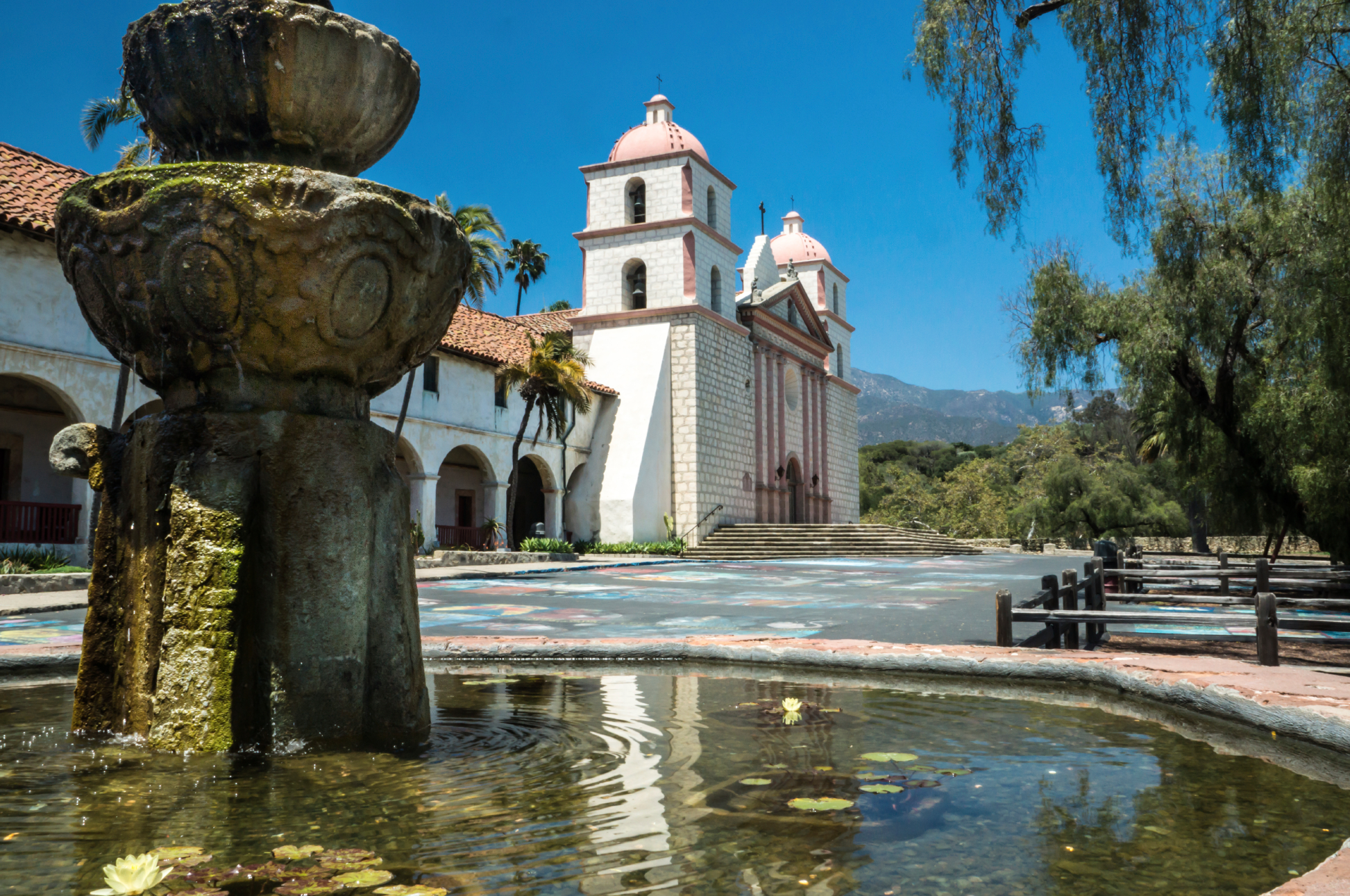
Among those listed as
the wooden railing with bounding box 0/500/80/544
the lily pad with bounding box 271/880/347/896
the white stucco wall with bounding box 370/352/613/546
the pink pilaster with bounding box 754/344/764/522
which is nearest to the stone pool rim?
the lily pad with bounding box 271/880/347/896

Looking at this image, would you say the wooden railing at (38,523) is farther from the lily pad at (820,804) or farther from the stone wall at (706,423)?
the stone wall at (706,423)

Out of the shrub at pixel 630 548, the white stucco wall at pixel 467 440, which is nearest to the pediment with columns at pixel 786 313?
the white stucco wall at pixel 467 440

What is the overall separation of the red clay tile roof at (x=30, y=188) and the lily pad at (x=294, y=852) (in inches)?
587

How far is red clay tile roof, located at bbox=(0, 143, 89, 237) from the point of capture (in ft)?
46.7

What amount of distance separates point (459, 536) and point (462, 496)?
2886 millimetres

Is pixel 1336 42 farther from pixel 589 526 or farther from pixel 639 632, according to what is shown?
pixel 589 526

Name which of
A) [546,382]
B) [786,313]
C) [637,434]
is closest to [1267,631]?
[546,382]

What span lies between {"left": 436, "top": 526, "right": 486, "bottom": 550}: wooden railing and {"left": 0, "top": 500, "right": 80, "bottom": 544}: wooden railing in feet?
29.9

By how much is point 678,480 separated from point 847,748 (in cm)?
2603

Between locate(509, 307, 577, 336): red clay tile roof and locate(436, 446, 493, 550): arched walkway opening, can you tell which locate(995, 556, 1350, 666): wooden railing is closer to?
locate(436, 446, 493, 550): arched walkway opening

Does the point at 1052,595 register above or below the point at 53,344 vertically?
below

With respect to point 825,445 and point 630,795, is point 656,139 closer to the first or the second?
point 825,445

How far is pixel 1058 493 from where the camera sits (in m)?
38.2

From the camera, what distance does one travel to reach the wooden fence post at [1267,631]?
5.43 meters
